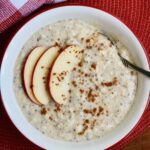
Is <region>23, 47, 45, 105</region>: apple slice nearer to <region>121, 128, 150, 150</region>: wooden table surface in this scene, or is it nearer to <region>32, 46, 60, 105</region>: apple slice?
<region>32, 46, 60, 105</region>: apple slice

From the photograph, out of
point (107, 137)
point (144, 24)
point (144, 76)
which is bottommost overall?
point (107, 137)

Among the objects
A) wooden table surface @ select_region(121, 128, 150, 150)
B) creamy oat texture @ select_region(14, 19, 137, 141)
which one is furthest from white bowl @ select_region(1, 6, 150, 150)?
wooden table surface @ select_region(121, 128, 150, 150)

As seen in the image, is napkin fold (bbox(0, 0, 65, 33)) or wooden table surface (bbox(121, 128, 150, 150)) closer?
napkin fold (bbox(0, 0, 65, 33))

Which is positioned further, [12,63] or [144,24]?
[144,24]

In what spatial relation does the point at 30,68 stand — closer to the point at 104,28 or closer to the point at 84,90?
the point at 84,90

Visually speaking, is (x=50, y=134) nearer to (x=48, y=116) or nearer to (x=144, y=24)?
(x=48, y=116)

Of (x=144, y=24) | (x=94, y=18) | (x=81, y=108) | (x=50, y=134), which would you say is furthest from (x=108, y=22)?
(x=50, y=134)
